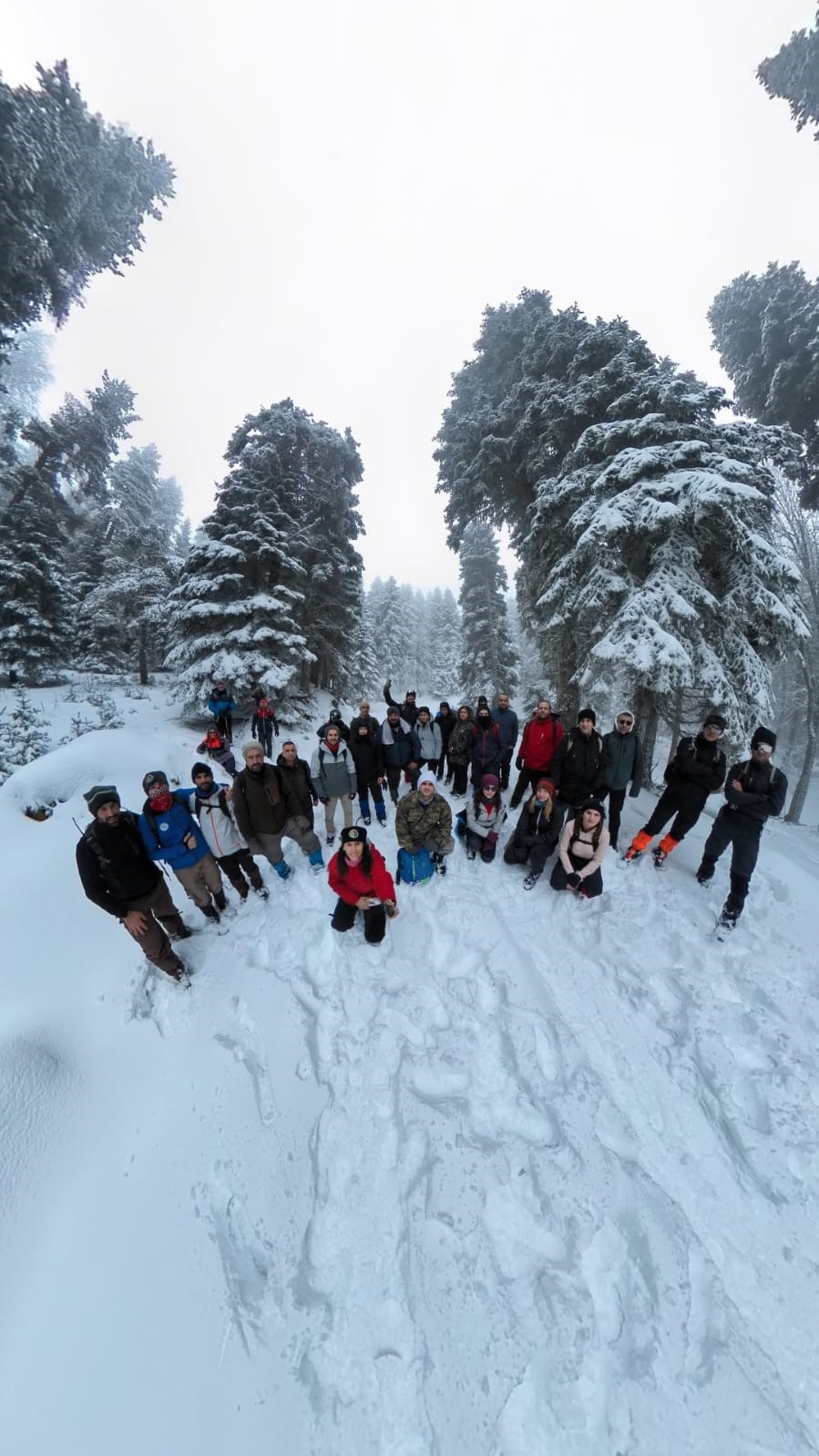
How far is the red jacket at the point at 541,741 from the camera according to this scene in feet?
22.6

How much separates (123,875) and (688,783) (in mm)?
6623

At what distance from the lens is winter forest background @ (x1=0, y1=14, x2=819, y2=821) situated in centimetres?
826

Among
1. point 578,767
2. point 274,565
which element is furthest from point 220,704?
point 578,767

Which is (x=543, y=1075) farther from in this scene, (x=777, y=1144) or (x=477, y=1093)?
(x=777, y=1144)

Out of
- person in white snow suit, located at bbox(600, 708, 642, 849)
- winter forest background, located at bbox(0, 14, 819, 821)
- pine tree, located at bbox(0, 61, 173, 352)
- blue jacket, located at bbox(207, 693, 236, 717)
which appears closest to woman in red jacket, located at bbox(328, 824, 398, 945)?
person in white snow suit, located at bbox(600, 708, 642, 849)

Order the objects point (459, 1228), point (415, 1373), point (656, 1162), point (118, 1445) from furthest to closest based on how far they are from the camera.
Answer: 1. point (656, 1162)
2. point (459, 1228)
3. point (415, 1373)
4. point (118, 1445)

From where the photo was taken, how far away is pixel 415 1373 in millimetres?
2451

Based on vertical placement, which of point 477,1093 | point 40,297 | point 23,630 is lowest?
point 477,1093

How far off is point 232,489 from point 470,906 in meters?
14.4

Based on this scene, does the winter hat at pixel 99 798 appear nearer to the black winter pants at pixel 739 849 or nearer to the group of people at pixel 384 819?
the group of people at pixel 384 819

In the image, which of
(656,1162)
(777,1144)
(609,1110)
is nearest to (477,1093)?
(609,1110)

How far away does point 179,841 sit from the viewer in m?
4.77

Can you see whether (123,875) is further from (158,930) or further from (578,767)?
(578,767)

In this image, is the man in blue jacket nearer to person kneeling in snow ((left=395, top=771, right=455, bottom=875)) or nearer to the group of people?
the group of people
